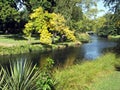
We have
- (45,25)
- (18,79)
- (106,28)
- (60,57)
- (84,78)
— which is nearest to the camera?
(18,79)

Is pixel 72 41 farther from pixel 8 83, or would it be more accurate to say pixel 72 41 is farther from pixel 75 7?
pixel 8 83

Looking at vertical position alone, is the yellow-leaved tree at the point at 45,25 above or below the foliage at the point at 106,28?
above

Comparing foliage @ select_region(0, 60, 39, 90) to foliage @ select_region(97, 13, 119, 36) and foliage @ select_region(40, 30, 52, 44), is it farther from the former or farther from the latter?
foliage @ select_region(97, 13, 119, 36)

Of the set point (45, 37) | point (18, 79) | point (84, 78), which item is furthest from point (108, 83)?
point (45, 37)

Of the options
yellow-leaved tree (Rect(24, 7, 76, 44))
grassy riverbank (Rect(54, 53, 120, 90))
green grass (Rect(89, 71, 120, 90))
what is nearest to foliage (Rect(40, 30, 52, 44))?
yellow-leaved tree (Rect(24, 7, 76, 44))

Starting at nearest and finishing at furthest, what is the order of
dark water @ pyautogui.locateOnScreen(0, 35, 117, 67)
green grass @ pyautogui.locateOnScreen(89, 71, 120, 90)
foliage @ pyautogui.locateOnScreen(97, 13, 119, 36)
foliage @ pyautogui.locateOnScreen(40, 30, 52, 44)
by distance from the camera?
green grass @ pyautogui.locateOnScreen(89, 71, 120, 90) < dark water @ pyautogui.locateOnScreen(0, 35, 117, 67) < foliage @ pyautogui.locateOnScreen(40, 30, 52, 44) < foliage @ pyautogui.locateOnScreen(97, 13, 119, 36)

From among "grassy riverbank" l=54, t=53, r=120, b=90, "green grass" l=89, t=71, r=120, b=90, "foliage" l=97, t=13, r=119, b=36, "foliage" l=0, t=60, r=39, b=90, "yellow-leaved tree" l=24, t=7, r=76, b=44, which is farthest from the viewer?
"foliage" l=97, t=13, r=119, b=36

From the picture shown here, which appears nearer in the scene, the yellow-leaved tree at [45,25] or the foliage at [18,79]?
the foliage at [18,79]

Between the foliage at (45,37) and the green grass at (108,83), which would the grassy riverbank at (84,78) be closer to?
the green grass at (108,83)

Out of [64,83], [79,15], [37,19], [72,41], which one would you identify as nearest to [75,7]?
[79,15]

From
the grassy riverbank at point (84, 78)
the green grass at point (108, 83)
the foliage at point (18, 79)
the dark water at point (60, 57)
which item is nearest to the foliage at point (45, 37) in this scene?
the dark water at point (60, 57)

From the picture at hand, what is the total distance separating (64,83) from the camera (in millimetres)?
14984

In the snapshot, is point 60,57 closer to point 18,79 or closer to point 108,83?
point 108,83

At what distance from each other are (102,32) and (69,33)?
5948 centimetres
